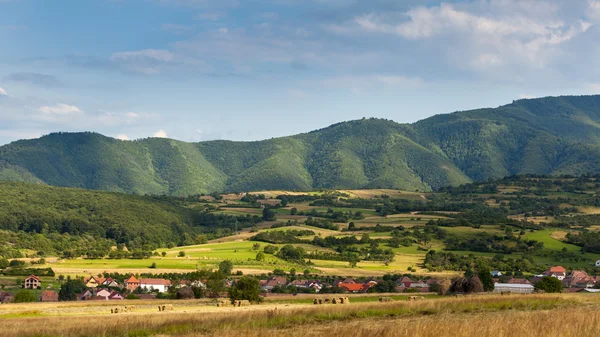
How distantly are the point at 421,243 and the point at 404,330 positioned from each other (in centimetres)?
12667

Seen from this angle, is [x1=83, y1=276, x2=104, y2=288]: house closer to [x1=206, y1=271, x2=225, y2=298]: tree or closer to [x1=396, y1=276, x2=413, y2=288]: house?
[x1=206, y1=271, x2=225, y2=298]: tree

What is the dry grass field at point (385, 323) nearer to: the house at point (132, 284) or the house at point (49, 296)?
the house at point (49, 296)

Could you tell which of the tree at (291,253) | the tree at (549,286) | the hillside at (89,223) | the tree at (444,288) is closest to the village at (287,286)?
the tree at (549,286)

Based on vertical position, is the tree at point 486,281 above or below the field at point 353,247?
above

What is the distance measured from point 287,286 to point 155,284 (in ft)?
57.0

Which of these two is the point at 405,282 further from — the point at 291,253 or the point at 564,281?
the point at 291,253

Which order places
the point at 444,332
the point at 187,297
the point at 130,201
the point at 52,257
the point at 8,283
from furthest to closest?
the point at 130,201, the point at 52,257, the point at 8,283, the point at 187,297, the point at 444,332

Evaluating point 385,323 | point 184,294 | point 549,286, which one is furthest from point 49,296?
point 385,323

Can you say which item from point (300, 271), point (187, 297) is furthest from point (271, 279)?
point (187, 297)

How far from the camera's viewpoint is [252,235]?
6127 inches

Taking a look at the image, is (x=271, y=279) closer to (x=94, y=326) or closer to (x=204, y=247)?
(x=204, y=247)

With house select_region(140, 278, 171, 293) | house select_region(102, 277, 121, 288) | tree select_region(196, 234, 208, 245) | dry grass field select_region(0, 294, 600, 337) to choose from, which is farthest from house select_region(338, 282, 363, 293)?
tree select_region(196, 234, 208, 245)

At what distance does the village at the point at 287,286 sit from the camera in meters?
71.0

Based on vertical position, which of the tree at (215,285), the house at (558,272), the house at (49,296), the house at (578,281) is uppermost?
the tree at (215,285)
